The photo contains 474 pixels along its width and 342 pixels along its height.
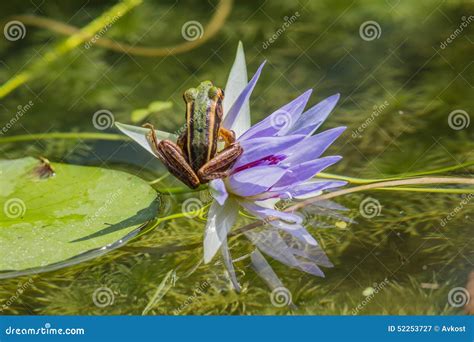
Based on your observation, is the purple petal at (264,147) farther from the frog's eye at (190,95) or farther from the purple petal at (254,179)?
the frog's eye at (190,95)

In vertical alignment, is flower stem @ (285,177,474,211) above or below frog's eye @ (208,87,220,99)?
above

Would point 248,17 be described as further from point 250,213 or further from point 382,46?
point 250,213

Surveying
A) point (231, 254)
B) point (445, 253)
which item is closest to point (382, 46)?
point (445, 253)

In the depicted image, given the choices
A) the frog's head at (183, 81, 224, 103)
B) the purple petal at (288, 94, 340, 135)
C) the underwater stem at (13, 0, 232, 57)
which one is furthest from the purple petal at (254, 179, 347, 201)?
the underwater stem at (13, 0, 232, 57)

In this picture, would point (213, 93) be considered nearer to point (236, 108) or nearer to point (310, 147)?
point (236, 108)

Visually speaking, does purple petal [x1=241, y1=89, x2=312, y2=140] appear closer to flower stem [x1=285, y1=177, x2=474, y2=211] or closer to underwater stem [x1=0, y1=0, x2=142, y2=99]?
flower stem [x1=285, y1=177, x2=474, y2=211]

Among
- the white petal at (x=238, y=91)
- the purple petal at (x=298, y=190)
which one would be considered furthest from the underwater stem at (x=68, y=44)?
Result: the purple petal at (x=298, y=190)

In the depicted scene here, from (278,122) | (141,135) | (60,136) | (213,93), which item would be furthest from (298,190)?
(60,136)
